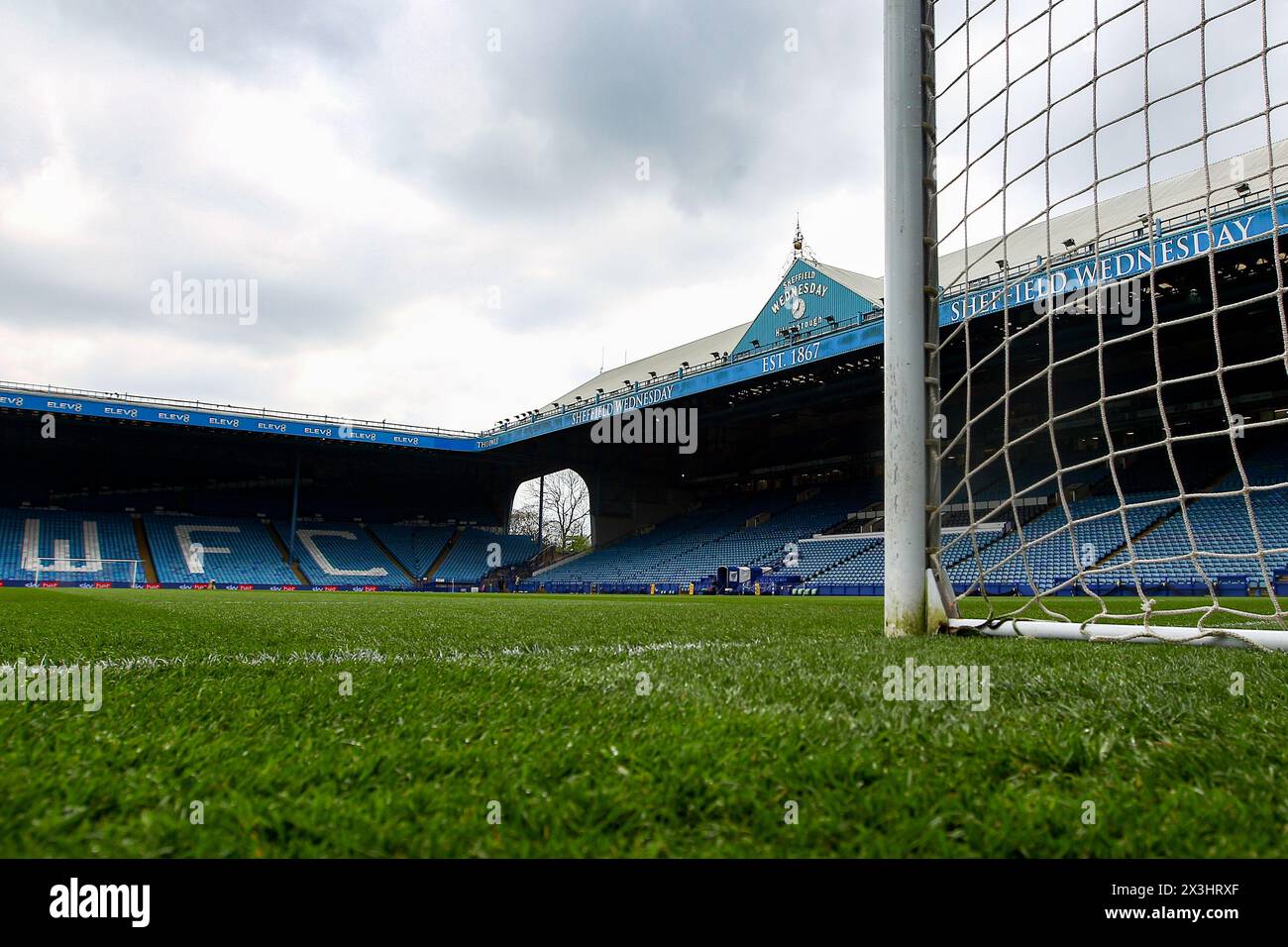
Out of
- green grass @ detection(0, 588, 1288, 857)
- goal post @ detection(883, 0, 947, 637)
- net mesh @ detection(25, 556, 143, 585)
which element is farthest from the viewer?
net mesh @ detection(25, 556, 143, 585)

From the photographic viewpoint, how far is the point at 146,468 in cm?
2703

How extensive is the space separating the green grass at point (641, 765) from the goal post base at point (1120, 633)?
0.75 meters

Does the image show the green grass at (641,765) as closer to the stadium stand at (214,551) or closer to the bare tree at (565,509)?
the stadium stand at (214,551)

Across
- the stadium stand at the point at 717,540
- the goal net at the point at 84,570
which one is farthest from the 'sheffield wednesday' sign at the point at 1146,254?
the goal net at the point at 84,570

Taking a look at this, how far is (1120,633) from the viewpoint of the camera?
296 cm

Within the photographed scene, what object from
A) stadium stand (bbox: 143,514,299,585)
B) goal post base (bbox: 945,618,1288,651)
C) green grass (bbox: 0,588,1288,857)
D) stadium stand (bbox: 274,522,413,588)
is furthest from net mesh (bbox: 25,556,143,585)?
goal post base (bbox: 945,618,1288,651)

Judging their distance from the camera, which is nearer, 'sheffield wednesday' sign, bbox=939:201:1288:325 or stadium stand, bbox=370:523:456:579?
'sheffield wednesday' sign, bbox=939:201:1288:325

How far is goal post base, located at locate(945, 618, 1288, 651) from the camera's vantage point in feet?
8.70

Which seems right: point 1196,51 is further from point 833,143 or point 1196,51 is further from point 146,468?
point 146,468

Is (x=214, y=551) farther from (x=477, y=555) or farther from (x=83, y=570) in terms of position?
(x=477, y=555)

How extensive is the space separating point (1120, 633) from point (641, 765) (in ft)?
8.87

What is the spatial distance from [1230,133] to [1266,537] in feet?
45.9

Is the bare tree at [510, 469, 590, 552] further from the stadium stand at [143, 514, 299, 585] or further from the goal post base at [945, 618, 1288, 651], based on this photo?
the goal post base at [945, 618, 1288, 651]

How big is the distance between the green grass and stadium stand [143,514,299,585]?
26.6m
